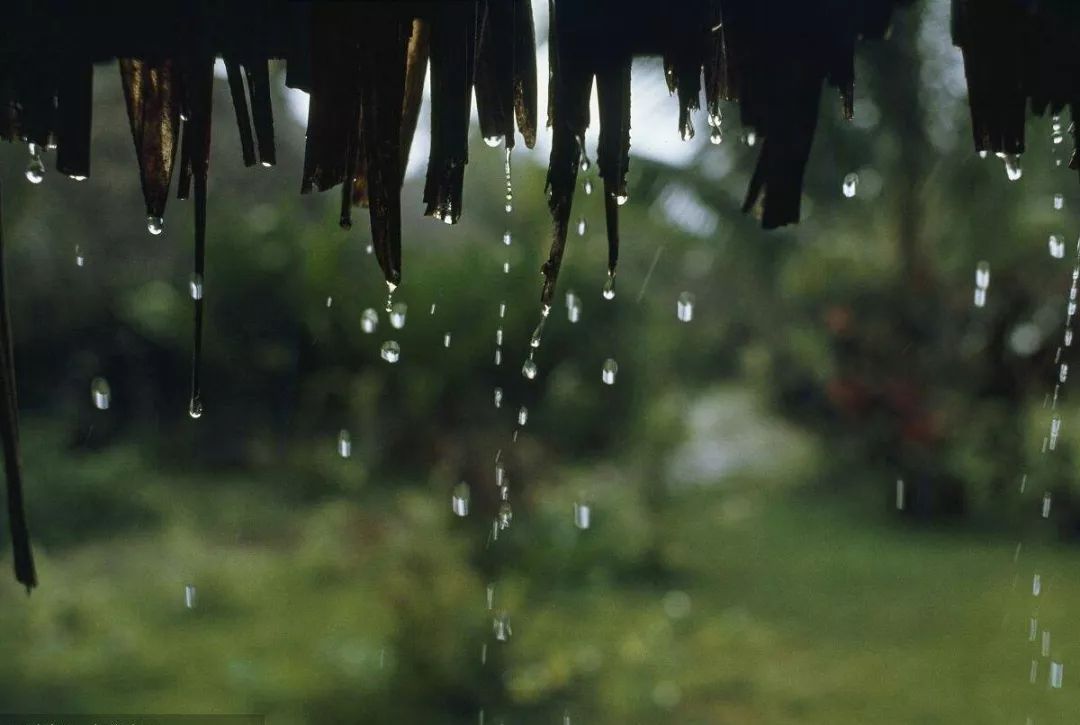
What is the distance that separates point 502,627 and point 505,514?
4.57 feet

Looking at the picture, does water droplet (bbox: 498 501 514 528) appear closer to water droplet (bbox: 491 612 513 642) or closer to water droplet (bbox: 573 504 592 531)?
water droplet (bbox: 573 504 592 531)

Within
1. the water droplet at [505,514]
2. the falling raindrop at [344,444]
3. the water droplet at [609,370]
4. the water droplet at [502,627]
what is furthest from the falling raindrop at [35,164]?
the falling raindrop at [344,444]

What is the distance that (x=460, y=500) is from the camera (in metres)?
3.60

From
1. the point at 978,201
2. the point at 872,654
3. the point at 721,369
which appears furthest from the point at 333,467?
the point at 721,369

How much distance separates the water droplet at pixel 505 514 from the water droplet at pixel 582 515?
0.39 meters

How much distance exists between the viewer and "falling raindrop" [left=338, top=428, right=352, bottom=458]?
5461mm

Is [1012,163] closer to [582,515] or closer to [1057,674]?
[582,515]

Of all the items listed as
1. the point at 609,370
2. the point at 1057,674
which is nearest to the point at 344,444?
the point at 609,370

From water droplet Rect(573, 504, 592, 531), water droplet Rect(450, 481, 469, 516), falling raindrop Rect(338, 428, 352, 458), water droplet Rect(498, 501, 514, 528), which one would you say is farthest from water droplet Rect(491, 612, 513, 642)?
falling raindrop Rect(338, 428, 352, 458)

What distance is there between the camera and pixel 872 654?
4867mm

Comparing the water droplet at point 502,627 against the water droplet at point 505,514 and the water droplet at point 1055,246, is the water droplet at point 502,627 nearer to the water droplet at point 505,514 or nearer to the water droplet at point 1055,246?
the water droplet at point 505,514

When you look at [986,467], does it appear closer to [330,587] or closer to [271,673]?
[330,587]

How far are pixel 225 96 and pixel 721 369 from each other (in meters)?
6.62

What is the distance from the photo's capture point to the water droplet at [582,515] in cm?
486
